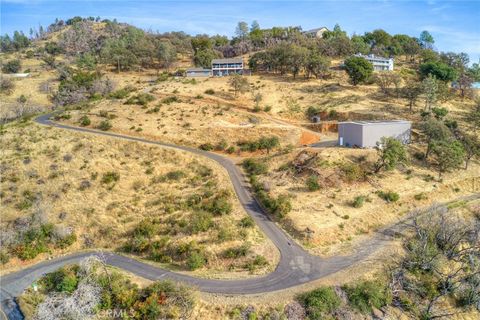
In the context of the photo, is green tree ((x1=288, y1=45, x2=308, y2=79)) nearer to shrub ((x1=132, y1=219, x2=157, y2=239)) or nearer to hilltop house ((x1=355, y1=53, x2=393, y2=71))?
hilltop house ((x1=355, y1=53, x2=393, y2=71))

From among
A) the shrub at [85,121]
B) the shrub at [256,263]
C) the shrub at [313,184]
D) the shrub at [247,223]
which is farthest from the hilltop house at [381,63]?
the shrub at [256,263]

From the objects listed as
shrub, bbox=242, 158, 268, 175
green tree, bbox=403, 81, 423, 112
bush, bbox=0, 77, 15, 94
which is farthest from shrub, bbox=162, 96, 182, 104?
bush, bbox=0, 77, 15, 94

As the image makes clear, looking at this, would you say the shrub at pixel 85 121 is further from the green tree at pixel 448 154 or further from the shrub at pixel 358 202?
the green tree at pixel 448 154

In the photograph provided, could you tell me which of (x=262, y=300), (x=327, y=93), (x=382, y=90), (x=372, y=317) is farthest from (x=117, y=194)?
(x=382, y=90)

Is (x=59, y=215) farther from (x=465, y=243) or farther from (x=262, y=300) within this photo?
(x=465, y=243)

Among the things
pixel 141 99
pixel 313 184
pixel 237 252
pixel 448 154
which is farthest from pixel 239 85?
pixel 237 252
